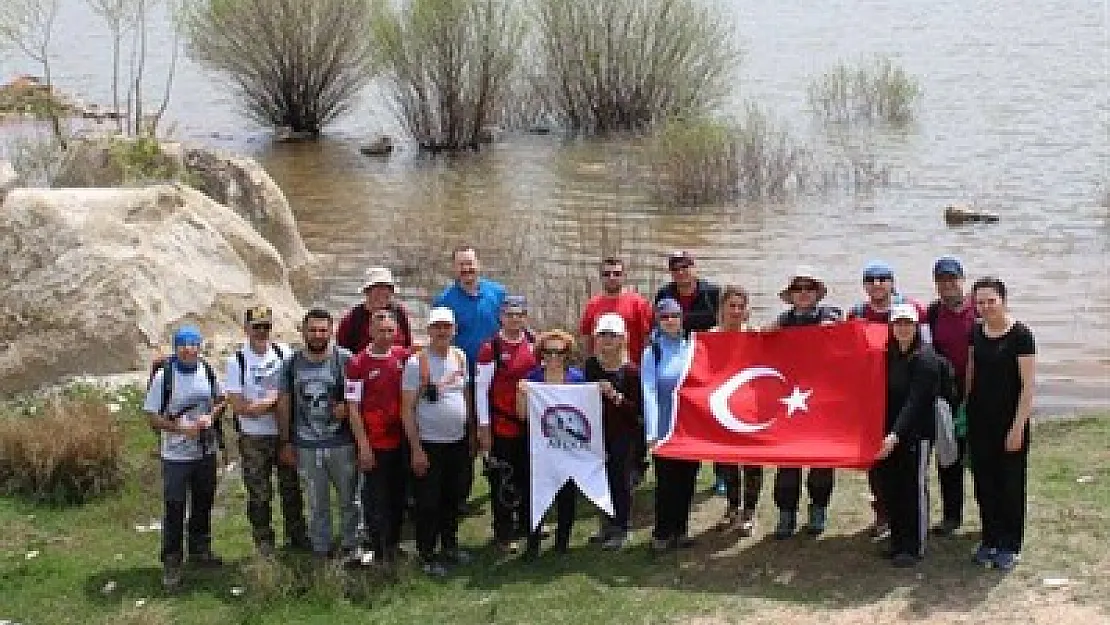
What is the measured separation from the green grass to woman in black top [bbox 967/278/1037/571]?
0.24 metres

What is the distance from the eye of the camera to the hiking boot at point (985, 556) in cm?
885

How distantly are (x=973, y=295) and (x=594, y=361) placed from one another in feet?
8.38

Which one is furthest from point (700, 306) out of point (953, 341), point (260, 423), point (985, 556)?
point (260, 423)

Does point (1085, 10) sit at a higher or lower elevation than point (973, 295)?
higher

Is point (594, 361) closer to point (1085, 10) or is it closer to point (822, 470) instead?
point (822, 470)

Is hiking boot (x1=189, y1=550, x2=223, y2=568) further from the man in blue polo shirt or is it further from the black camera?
the black camera

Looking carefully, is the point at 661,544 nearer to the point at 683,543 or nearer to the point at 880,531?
the point at 683,543

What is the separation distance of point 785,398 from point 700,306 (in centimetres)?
115

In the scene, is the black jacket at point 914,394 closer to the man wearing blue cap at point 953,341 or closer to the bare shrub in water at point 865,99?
the man wearing blue cap at point 953,341

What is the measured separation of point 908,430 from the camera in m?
8.87

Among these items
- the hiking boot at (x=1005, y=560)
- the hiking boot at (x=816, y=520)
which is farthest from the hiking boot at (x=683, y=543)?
the hiking boot at (x=1005, y=560)

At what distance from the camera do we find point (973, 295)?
9086 mm

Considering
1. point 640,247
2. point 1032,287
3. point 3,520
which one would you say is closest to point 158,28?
point 640,247

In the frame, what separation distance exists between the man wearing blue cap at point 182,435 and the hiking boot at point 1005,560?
17.0 ft
